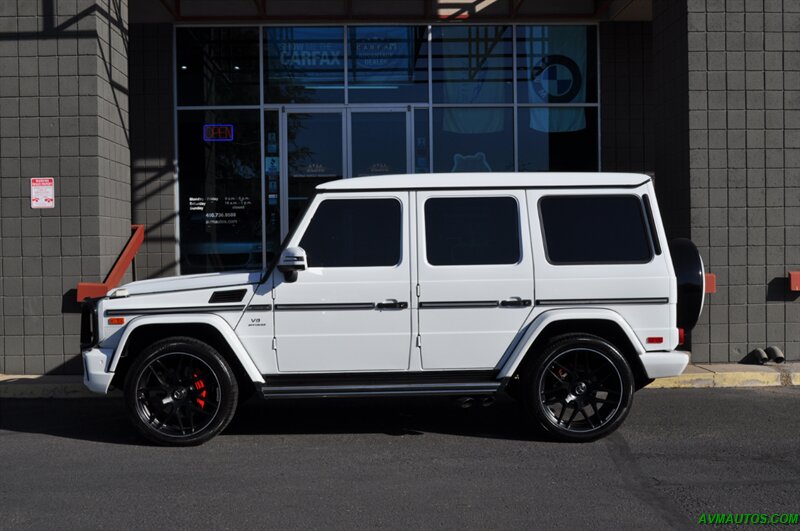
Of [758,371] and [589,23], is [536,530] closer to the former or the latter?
[758,371]

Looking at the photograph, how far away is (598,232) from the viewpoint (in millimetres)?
6020

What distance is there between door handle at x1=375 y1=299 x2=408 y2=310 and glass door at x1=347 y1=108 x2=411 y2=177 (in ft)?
21.7

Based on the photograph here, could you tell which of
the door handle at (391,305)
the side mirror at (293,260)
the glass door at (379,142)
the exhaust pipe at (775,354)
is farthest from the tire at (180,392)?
the glass door at (379,142)

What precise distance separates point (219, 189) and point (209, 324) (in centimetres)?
666

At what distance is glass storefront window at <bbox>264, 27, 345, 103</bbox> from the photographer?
12.2 m

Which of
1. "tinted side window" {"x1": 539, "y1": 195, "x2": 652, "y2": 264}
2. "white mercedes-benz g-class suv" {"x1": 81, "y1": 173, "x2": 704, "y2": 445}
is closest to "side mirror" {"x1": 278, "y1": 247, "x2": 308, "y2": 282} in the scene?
"white mercedes-benz g-class suv" {"x1": 81, "y1": 173, "x2": 704, "y2": 445}

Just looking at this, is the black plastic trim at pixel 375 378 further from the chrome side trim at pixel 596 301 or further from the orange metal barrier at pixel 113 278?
the orange metal barrier at pixel 113 278

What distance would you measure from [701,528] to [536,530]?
925 millimetres

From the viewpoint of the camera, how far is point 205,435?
19.4 ft

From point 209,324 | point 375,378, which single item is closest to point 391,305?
point 375,378

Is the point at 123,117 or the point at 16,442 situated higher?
the point at 123,117

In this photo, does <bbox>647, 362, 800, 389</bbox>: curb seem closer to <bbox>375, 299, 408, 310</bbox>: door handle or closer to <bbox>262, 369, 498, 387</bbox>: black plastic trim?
<bbox>262, 369, 498, 387</bbox>: black plastic trim

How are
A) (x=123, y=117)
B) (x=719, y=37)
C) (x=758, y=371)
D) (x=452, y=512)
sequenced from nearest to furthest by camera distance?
(x=452, y=512), (x=758, y=371), (x=719, y=37), (x=123, y=117)

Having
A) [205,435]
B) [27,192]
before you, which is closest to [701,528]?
[205,435]
